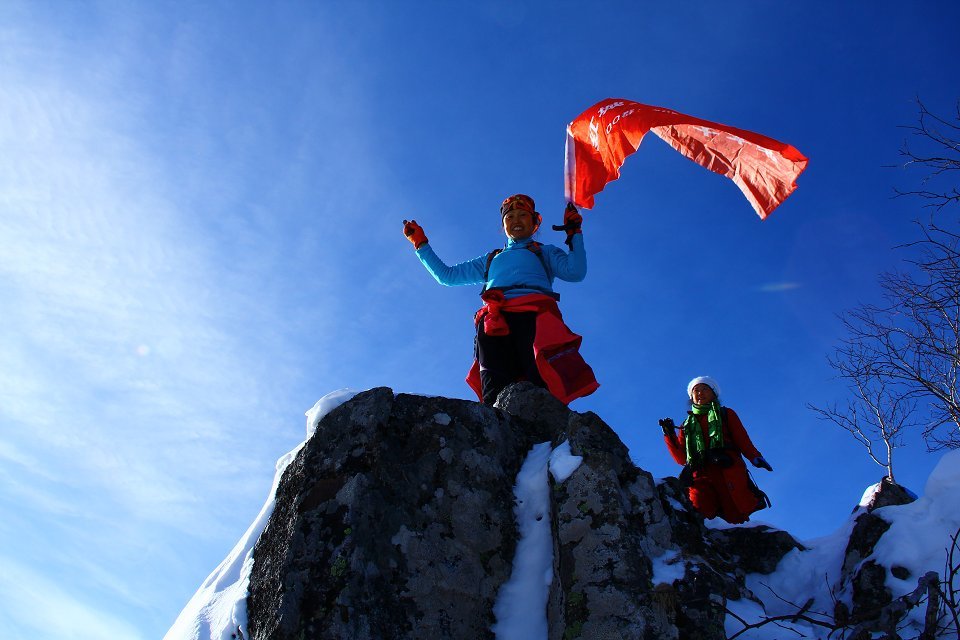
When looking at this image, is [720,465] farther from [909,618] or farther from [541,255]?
[541,255]

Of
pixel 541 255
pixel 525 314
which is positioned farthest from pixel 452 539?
pixel 541 255

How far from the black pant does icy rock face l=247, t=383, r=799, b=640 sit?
5.50 feet

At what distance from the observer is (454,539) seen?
365cm

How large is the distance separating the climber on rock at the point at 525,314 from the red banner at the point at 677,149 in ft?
2.18

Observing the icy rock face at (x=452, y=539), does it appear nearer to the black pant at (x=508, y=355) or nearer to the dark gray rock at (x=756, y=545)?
the dark gray rock at (x=756, y=545)

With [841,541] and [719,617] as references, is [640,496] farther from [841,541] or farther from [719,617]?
[841,541]

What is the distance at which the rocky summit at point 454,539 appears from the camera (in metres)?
3.18

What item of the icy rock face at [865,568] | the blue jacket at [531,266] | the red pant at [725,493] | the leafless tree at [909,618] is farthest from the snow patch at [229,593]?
the red pant at [725,493]

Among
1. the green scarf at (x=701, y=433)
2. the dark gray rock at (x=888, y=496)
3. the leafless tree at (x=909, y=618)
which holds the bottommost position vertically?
the leafless tree at (x=909, y=618)

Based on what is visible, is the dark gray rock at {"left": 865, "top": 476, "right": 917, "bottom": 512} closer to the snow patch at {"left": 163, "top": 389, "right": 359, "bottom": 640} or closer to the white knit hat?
the white knit hat

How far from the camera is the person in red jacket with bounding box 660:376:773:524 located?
594 centimetres

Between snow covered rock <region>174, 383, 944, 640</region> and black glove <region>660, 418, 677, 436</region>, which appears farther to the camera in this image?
black glove <region>660, 418, 677, 436</region>

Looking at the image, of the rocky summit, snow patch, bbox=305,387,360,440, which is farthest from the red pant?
snow patch, bbox=305,387,360,440

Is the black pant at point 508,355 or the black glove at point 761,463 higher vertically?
the black pant at point 508,355
